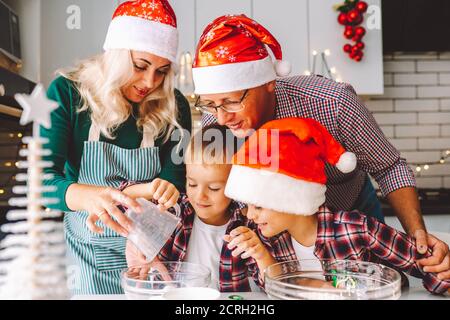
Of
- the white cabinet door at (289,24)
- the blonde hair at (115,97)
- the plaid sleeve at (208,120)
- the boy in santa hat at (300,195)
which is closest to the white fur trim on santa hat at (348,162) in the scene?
the boy in santa hat at (300,195)

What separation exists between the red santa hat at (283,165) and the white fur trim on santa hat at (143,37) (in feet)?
1.44

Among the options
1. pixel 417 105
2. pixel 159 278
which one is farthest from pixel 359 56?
pixel 159 278

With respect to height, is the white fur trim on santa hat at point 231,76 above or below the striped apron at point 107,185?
above

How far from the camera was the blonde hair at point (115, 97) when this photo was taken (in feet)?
4.38

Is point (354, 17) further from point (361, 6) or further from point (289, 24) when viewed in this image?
point (289, 24)

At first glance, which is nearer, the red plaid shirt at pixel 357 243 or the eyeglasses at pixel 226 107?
the red plaid shirt at pixel 357 243

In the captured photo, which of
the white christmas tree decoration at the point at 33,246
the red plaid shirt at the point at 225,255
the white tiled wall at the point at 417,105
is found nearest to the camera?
the white christmas tree decoration at the point at 33,246

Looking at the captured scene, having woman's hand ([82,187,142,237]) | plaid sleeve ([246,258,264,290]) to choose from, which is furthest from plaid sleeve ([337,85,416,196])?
woman's hand ([82,187,142,237])

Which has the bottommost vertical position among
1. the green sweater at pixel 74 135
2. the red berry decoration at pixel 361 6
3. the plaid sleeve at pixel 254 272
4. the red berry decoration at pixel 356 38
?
the plaid sleeve at pixel 254 272

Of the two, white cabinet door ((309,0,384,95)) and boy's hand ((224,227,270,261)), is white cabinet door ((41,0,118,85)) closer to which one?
white cabinet door ((309,0,384,95))

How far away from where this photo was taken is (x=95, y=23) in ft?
9.39

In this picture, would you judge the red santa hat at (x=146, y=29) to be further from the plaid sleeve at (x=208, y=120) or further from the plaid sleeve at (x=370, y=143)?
the plaid sleeve at (x=370, y=143)

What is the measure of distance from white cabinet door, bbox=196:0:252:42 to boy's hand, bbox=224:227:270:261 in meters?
2.06
